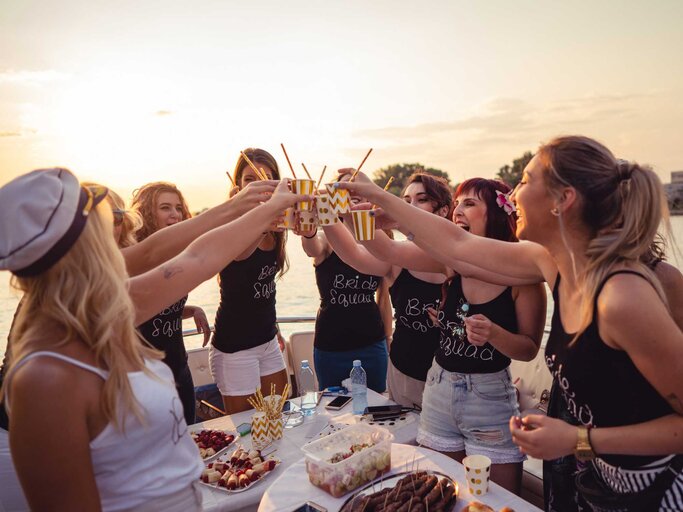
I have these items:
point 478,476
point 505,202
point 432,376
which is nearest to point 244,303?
point 432,376

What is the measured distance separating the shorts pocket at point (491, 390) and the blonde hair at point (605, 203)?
0.69 m

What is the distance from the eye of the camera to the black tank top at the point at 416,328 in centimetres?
A: 266

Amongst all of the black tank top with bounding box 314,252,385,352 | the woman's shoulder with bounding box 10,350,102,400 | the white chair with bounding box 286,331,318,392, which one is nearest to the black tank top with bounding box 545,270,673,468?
the woman's shoulder with bounding box 10,350,102,400

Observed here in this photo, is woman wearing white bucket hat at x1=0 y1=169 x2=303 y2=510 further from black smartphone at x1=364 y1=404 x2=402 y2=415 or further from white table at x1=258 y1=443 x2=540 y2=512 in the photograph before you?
black smartphone at x1=364 y1=404 x2=402 y2=415

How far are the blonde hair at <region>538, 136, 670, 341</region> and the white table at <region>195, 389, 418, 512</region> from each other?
129 centimetres

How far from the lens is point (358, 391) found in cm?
260

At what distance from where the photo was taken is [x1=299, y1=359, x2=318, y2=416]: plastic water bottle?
8.59ft

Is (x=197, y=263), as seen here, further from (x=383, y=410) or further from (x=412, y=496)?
(x=383, y=410)

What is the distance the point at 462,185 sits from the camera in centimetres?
246

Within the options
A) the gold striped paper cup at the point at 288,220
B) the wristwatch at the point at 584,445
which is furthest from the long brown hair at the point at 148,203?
the wristwatch at the point at 584,445

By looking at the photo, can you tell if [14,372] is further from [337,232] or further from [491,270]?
[337,232]

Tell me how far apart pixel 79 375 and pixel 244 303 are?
218 cm

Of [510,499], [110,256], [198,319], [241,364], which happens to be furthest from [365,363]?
[110,256]

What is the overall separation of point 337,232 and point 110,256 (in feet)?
6.25
